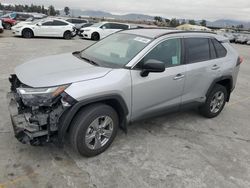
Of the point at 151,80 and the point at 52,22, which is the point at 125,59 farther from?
the point at 52,22

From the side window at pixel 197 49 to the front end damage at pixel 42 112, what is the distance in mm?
2237

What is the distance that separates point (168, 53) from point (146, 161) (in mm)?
1669

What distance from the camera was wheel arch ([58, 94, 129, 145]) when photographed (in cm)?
285

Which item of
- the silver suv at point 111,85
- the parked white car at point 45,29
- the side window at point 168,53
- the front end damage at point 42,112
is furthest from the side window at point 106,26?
the front end damage at point 42,112

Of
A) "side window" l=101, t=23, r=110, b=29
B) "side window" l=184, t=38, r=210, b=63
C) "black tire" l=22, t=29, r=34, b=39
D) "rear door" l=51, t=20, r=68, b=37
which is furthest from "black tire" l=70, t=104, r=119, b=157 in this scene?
"side window" l=101, t=23, r=110, b=29

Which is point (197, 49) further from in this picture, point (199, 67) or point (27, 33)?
point (27, 33)

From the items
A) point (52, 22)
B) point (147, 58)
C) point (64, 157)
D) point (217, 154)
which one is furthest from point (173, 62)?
point (52, 22)

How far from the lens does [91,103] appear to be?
3.06 m

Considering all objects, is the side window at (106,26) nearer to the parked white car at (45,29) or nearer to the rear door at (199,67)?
the parked white car at (45,29)

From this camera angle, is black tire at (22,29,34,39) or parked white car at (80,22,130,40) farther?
parked white car at (80,22,130,40)

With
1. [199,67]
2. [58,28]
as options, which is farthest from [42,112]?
[58,28]

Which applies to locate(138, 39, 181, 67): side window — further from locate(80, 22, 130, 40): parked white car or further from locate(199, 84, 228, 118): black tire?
locate(80, 22, 130, 40): parked white car

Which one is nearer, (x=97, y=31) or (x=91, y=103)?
(x=91, y=103)

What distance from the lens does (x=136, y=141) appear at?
3.79 meters
